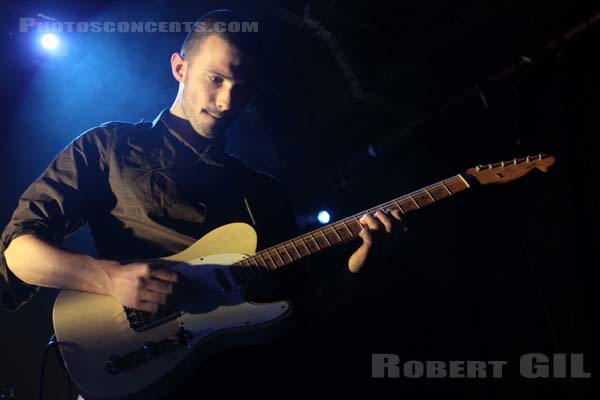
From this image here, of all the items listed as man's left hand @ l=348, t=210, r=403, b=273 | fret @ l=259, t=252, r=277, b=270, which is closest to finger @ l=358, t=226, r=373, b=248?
man's left hand @ l=348, t=210, r=403, b=273

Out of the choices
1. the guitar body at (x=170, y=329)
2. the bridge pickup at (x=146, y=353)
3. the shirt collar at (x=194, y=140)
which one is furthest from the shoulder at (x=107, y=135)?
the bridge pickup at (x=146, y=353)

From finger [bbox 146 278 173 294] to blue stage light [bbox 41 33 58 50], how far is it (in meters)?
1.47

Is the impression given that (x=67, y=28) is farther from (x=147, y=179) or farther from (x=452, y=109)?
(x=452, y=109)

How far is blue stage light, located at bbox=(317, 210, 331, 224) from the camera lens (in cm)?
279

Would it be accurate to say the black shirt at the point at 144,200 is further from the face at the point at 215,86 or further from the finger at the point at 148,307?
the finger at the point at 148,307

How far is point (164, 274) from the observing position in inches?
60.0

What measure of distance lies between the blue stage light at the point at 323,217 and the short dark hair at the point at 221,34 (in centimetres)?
108

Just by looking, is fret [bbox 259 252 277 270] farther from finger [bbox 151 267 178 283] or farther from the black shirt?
finger [bbox 151 267 178 283]

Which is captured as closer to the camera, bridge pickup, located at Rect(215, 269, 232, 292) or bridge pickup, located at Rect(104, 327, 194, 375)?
bridge pickup, located at Rect(104, 327, 194, 375)

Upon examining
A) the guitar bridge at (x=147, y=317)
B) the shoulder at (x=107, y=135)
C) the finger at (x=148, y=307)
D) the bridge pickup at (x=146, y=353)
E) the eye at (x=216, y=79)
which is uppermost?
the eye at (x=216, y=79)

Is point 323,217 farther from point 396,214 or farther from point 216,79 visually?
point 216,79

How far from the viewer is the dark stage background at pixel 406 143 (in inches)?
87.4

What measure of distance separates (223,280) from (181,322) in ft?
0.69

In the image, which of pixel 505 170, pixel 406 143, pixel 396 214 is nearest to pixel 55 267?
pixel 396 214
